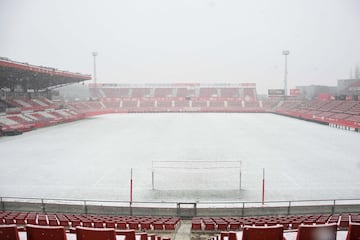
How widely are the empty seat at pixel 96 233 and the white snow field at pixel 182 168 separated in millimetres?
9870

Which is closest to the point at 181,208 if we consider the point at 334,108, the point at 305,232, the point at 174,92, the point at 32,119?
the point at 305,232

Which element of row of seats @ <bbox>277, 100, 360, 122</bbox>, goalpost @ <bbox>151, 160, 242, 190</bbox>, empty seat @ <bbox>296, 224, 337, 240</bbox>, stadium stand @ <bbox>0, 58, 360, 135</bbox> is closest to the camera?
empty seat @ <bbox>296, 224, 337, 240</bbox>

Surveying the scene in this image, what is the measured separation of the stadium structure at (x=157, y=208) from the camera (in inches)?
166

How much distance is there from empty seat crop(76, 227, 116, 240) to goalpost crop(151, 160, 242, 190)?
11.3 meters

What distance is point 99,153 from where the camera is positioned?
2297 cm

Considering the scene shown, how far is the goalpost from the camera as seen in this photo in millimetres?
14969

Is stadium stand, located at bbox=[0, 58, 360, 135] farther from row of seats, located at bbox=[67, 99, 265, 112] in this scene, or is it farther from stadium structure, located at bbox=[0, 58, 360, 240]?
stadium structure, located at bbox=[0, 58, 360, 240]

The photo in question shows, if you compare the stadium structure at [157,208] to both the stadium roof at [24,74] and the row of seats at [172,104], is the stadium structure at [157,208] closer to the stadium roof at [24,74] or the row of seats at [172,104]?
the stadium roof at [24,74]

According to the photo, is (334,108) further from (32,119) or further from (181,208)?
(32,119)

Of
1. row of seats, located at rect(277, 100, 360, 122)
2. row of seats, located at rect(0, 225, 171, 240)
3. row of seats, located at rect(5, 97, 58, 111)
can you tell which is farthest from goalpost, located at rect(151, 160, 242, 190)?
row of seats, located at rect(5, 97, 58, 111)

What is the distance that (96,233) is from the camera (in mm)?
3354

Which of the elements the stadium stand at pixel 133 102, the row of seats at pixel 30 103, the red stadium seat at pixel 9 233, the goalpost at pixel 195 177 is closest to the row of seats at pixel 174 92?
the stadium stand at pixel 133 102

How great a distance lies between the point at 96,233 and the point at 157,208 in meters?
8.54

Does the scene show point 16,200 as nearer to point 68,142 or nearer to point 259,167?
point 259,167
